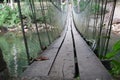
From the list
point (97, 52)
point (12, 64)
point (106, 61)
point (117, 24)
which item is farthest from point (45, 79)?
point (117, 24)

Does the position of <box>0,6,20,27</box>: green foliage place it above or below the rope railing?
below

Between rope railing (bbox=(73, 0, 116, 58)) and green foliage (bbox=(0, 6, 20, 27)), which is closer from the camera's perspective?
rope railing (bbox=(73, 0, 116, 58))

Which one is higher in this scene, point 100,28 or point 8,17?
point 100,28

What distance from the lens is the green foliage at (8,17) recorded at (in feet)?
51.3

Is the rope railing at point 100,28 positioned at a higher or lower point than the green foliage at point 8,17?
higher

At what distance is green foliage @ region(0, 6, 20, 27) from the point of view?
51.3ft

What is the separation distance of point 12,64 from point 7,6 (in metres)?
10.1

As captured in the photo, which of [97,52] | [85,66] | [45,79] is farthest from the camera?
[97,52]

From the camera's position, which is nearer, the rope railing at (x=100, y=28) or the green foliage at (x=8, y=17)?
the rope railing at (x=100, y=28)

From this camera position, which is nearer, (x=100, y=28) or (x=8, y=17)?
(x=100, y=28)

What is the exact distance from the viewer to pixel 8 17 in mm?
16047

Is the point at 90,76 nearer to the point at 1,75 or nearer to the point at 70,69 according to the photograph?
the point at 70,69

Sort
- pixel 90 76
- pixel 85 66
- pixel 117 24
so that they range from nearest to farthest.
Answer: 1. pixel 90 76
2. pixel 85 66
3. pixel 117 24

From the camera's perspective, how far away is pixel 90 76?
2133 mm
